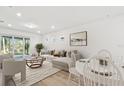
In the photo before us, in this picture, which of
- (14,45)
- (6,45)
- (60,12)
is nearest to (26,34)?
(14,45)

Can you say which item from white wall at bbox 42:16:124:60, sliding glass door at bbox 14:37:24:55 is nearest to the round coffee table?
white wall at bbox 42:16:124:60

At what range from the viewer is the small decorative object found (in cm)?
487

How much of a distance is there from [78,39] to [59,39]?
182 cm

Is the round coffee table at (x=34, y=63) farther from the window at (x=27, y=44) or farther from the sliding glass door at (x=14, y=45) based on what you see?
the window at (x=27, y=44)

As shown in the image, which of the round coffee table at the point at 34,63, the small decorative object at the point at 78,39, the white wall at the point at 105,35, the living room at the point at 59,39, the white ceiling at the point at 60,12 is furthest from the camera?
the small decorative object at the point at 78,39

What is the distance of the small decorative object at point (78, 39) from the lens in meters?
4.87

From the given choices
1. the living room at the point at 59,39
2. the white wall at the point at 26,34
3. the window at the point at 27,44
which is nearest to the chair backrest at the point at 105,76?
the living room at the point at 59,39

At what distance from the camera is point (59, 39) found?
6.55m

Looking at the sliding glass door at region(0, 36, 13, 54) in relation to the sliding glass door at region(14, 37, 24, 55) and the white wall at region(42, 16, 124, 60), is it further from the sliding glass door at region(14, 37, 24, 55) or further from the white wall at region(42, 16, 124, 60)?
the white wall at region(42, 16, 124, 60)

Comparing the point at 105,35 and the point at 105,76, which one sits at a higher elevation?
the point at 105,35

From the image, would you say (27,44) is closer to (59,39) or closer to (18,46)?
(18,46)

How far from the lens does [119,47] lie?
140 inches
